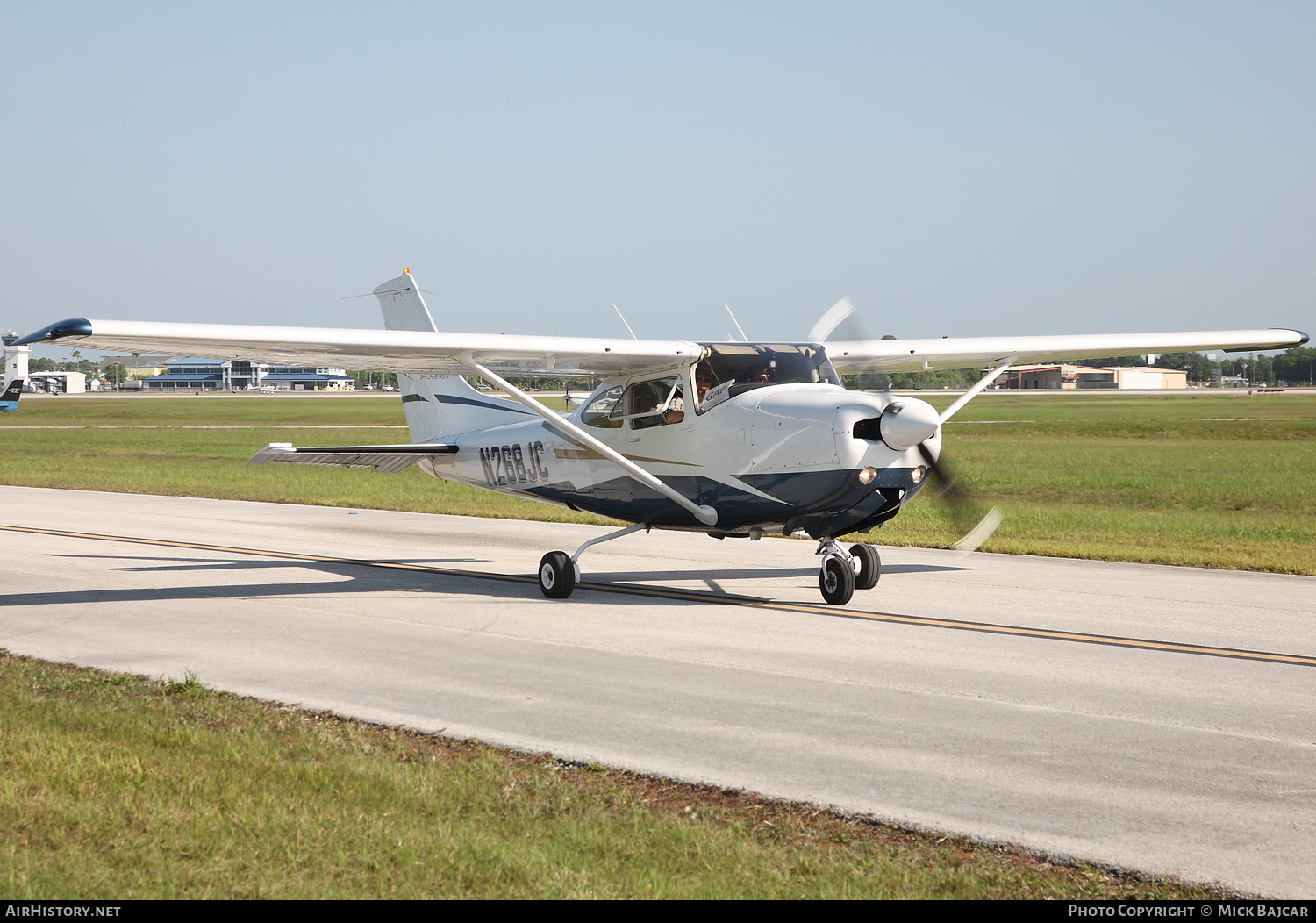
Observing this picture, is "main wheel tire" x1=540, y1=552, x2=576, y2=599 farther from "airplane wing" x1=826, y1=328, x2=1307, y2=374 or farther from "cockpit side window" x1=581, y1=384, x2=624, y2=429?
"airplane wing" x1=826, y1=328, x2=1307, y2=374

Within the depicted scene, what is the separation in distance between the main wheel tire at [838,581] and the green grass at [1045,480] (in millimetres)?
1082

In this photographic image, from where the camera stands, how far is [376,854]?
4746mm

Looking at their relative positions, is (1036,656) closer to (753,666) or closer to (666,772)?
(753,666)

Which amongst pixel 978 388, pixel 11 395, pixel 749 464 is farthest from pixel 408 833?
pixel 11 395

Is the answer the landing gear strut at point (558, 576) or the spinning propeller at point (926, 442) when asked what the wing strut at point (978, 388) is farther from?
the landing gear strut at point (558, 576)

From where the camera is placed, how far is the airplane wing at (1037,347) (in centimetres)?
1418

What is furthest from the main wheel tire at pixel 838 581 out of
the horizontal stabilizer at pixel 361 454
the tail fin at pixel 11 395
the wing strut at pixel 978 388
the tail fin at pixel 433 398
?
the tail fin at pixel 11 395

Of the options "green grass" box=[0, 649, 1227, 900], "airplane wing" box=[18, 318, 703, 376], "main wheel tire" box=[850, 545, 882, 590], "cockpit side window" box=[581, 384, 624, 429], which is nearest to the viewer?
"green grass" box=[0, 649, 1227, 900]

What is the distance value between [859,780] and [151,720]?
4.09m

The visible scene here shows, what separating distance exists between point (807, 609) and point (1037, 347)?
18.8 feet

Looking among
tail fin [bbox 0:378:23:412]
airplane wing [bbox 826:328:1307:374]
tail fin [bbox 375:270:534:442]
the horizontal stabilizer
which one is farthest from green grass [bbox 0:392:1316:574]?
tail fin [bbox 0:378:23:412]

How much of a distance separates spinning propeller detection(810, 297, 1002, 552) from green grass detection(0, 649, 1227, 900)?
17.0ft

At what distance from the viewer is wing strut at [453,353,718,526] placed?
11828mm

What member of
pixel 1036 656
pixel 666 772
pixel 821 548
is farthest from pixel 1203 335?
pixel 666 772
